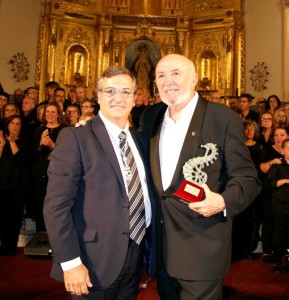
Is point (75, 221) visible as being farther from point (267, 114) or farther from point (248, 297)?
point (267, 114)

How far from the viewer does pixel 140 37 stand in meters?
13.3

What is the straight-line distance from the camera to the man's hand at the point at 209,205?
1945 millimetres

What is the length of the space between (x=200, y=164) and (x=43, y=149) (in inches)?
129

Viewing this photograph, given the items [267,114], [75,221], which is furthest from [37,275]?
[267,114]

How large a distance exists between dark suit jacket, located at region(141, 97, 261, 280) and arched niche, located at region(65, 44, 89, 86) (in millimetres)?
11259

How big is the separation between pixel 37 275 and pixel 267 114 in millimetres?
3722

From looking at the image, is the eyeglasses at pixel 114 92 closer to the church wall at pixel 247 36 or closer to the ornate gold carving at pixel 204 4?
the church wall at pixel 247 36

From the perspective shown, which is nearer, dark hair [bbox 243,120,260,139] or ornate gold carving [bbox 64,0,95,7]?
dark hair [bbox 243,120,260,139]

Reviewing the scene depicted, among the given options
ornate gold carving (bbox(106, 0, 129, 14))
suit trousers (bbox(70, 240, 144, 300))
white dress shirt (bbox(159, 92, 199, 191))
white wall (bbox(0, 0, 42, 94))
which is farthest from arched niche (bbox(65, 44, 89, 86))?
suit trousers (bbox(70, 240, 144, 300))

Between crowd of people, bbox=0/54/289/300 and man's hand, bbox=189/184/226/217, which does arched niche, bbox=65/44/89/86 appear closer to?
crowd of people, bbox=0/54/289/300

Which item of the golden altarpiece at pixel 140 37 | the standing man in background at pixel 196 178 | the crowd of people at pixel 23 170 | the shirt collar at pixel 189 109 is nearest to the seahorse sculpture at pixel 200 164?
the standing man in background at pixel 196 178

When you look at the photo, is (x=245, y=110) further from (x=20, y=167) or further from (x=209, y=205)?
(x=209, y=205)

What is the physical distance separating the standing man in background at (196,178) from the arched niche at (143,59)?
11.1 metres

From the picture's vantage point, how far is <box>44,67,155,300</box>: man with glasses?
188cm
